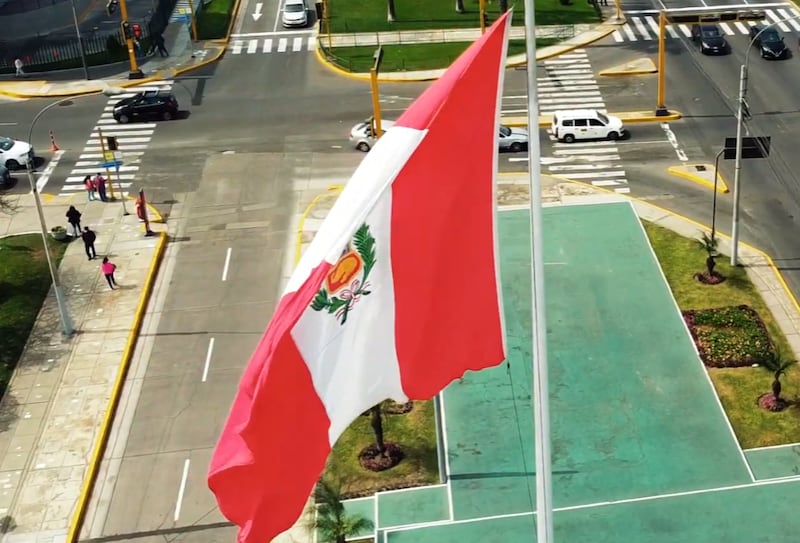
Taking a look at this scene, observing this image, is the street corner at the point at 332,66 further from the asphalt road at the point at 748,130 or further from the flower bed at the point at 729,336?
the flower bed at the point at 729,336

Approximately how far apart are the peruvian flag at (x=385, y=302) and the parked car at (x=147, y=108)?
4297 cm

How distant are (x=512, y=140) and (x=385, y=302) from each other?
120 feet

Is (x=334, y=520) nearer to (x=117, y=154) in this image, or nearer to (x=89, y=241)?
(x=89, y=241)

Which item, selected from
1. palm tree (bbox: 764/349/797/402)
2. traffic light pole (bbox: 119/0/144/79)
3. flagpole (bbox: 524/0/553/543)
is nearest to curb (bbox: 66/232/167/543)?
traffic light pole (bbox: 119/0/144/79)

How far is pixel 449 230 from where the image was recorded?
1823 cm

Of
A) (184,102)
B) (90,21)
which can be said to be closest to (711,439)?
(184,102)

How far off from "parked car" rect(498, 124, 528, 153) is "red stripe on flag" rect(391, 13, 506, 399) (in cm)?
3555

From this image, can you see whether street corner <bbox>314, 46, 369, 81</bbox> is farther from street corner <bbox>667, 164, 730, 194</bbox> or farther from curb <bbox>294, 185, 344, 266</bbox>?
street corner <bbox>667, 164, 730, 194</bbox>

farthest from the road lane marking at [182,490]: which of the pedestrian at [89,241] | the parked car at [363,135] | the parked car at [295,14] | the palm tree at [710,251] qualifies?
the parked car at [295,14]

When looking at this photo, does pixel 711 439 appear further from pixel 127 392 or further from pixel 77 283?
pixel 77 283

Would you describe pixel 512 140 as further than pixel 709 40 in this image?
No

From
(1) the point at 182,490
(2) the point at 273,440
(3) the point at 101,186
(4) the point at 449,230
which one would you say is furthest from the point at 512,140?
(2) the point at 273,440

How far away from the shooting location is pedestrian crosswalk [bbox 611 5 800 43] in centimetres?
6644

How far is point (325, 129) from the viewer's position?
5791 centimetres
